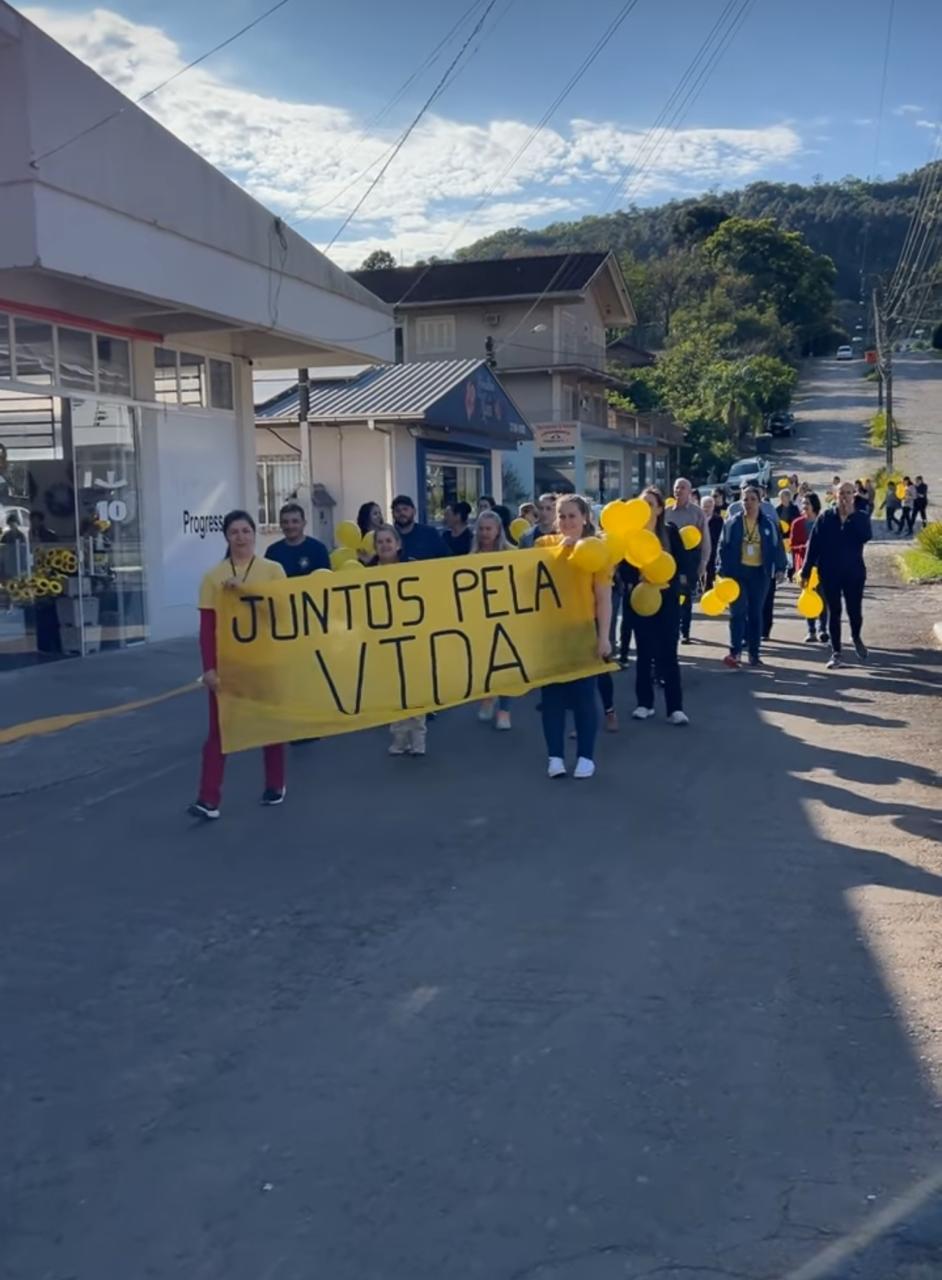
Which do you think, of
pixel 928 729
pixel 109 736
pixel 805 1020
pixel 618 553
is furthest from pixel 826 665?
pixel 805 1020

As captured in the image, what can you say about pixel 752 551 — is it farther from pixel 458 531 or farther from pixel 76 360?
pixel 76 360

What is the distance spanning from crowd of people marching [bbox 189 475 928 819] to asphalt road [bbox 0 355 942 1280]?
515mm

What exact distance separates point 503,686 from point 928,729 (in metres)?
3.90

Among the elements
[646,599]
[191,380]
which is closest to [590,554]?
[646,599]

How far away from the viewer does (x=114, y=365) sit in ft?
50.0

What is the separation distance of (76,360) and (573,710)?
28.5 feet

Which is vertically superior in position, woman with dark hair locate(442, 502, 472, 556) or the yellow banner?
woman with dark hair locate(442, 502, 472, 556)

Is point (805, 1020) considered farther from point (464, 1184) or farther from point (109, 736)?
point (109, 736)

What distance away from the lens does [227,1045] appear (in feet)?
14.9

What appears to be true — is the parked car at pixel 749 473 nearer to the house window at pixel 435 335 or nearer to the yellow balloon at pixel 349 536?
the house window at pixel 435 335

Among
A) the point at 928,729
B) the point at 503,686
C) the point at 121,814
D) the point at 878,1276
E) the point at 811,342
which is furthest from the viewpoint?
the point at 811,342

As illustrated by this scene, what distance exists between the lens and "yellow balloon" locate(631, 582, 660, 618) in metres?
9.84

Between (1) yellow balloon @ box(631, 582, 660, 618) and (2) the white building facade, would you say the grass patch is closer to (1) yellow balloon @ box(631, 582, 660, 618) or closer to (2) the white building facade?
(2) the white building facade

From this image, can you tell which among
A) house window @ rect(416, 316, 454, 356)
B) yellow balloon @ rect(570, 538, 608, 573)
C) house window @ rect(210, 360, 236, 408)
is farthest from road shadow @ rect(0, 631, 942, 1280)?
house window @ rect(416, 316, 454, 356)
